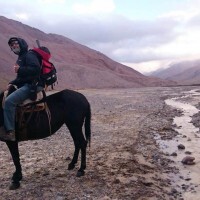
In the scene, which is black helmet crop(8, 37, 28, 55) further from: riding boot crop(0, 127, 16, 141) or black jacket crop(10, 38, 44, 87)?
riding boot crop(0, 127, 16, 141)

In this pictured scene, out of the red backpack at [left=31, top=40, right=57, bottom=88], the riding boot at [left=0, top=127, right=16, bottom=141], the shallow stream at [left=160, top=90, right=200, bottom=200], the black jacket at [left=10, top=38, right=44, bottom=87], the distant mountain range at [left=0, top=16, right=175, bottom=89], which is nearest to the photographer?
the black jacket at [left=10, top=38, right=44, bottom=87]

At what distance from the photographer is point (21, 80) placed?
7988mm

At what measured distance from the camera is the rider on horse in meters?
7.77

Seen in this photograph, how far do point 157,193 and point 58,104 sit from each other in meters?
2.74

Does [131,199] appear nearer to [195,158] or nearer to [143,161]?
[143,161]

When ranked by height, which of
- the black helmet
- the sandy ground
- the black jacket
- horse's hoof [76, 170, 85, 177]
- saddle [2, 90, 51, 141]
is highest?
the black helmet

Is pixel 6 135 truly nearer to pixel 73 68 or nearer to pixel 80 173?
pixel 80 173

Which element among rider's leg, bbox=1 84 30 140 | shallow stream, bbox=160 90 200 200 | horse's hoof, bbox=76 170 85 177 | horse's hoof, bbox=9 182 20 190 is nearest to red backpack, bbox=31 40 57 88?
rider's leg, bbox=1 84 30 140

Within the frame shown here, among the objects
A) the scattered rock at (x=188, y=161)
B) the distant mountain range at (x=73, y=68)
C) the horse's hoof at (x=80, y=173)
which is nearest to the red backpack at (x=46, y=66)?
the horse's hoof at (x=80, y=173)

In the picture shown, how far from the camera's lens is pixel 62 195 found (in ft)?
24.8

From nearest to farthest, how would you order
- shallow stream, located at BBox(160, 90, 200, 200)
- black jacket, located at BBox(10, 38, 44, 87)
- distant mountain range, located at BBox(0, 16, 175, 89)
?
1. black jacket, located at BBox(10, 38, 44, 87)
2. shallow stream, located at BBox(160, 90, 200, 200)
3. distant mountain range, located at BBox(0, 16, 175, 89)

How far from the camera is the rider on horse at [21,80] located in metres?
7.77

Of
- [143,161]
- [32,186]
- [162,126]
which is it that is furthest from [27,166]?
[162,126]

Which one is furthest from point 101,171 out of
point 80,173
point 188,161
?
point 188,161
